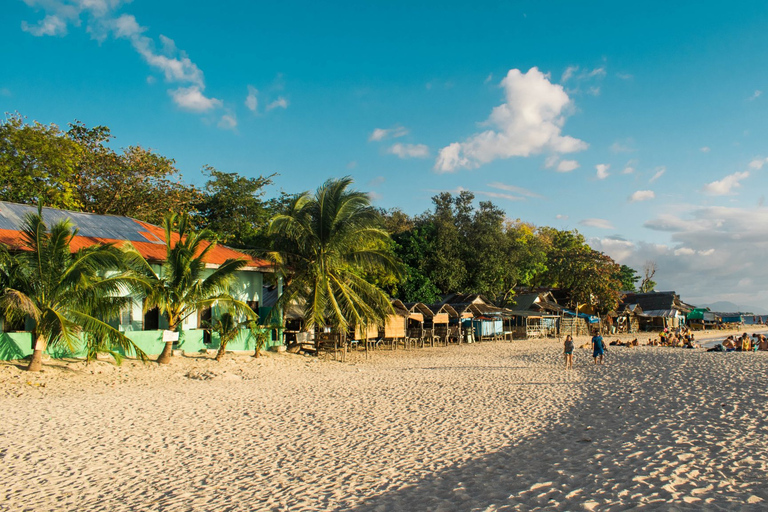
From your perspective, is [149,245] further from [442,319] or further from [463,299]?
[463,299]

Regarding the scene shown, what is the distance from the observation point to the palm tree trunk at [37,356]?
39.2 ft

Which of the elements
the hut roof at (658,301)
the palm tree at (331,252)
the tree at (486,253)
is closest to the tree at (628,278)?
the hut roof at (658,301)

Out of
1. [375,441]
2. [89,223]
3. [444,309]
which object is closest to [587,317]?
[444,309]

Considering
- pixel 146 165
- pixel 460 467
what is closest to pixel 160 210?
pixel 146 165

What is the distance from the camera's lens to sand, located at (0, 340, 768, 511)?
5480mm

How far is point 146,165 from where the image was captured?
25.2 m

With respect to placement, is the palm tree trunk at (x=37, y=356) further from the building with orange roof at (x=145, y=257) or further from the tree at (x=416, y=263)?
the tree at (x=416, y=263)

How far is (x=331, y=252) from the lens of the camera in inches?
709

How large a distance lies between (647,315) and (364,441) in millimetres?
41338

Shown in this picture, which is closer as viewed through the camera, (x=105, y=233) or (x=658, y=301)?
(x=105, y=233)

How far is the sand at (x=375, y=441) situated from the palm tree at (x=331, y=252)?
3.93 metres

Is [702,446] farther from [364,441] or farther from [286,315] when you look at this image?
[286,315]

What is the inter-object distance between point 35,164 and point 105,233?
7497 mm

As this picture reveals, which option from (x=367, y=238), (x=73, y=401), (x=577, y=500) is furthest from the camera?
(x=367, y=238)
